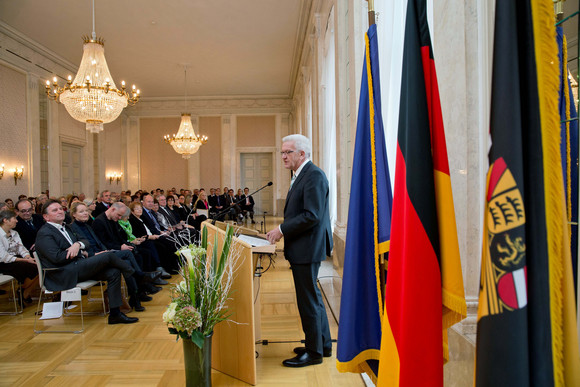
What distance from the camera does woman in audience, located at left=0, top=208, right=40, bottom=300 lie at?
4.43 m

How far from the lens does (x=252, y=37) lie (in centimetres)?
986

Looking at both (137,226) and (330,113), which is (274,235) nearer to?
(137,226)

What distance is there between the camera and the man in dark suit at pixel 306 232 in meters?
2.68

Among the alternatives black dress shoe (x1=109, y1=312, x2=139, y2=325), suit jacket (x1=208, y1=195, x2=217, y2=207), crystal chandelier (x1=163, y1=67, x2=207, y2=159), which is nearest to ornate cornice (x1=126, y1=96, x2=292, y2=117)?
suit jacket (x1=208, y1=195, x2=217, y2=207)

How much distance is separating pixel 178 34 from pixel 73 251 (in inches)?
279

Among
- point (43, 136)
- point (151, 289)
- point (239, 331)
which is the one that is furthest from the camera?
point (43, 136)

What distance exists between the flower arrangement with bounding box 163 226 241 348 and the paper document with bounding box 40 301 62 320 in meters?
1.85

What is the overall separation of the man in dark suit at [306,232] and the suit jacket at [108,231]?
299cm

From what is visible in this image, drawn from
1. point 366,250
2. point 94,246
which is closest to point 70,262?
point 94,246

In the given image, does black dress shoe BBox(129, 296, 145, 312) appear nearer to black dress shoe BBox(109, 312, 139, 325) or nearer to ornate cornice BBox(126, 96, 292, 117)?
black dress shoe BBox(109, 312, 139, 325)

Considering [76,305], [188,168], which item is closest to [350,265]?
[76,305]

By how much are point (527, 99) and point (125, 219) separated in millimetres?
5190

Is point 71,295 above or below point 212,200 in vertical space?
below

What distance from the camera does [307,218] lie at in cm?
265
